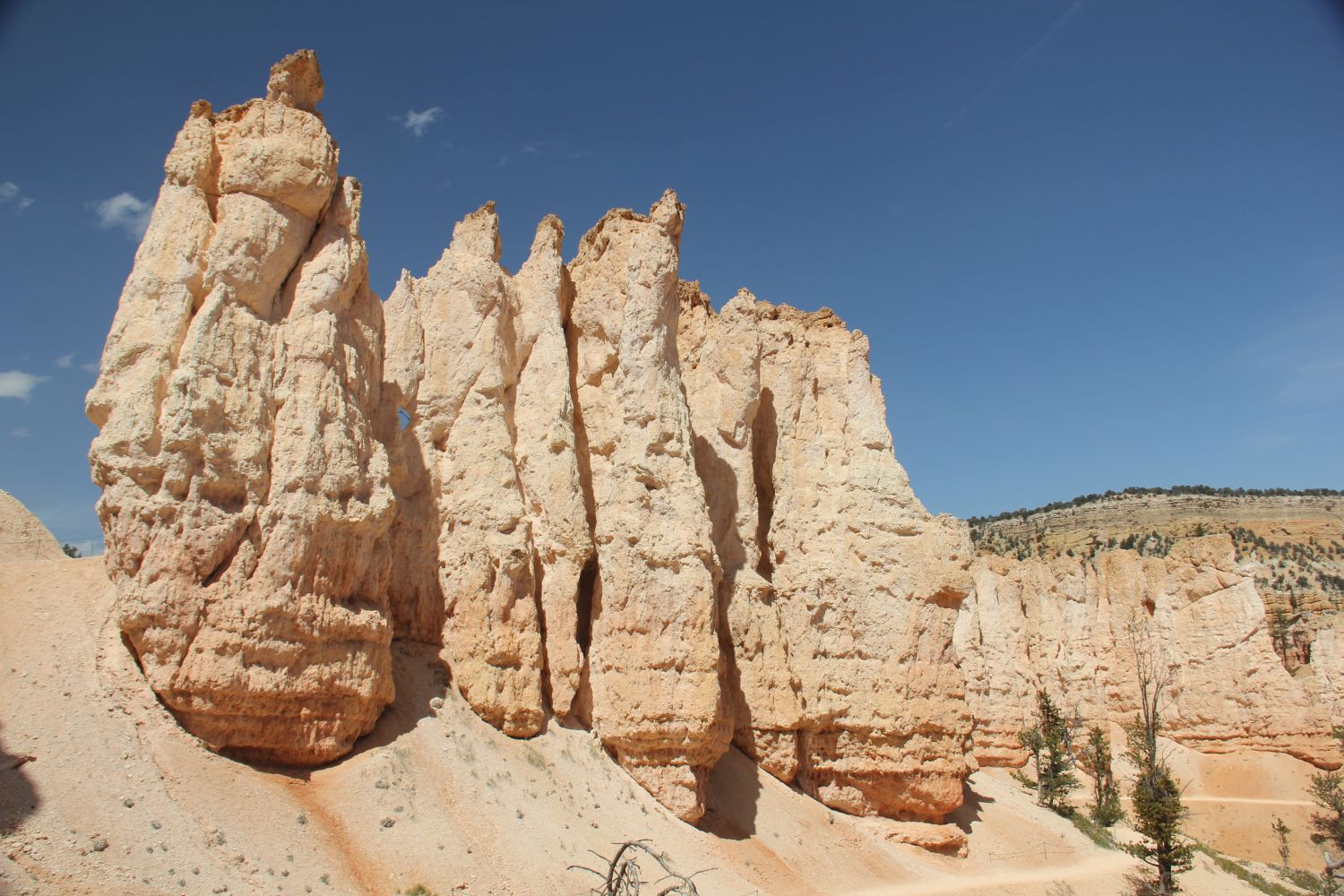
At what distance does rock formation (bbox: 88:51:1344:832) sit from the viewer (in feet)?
41.7

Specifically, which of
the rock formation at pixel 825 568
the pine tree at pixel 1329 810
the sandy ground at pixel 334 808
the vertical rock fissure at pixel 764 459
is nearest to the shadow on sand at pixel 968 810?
the rock formation at pixel 825 568

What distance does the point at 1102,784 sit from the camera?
29.0 m

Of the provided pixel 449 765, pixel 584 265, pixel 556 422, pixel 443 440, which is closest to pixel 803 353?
pixel 584 265

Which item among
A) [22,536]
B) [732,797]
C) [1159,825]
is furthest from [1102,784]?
[22,536]

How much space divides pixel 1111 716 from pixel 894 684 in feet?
60.9

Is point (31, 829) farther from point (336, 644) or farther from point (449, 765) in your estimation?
point (449, 765)

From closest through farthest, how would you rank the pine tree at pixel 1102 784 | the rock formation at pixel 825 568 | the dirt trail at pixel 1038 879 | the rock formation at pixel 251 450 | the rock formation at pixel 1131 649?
the rock formation at pixel 251 450 < the dirt trail at pixel 1038 879 < the rock formation at pixel 825 568 < the pine tree at pixel 1102 784 < the rock formation at pixel 1131 649

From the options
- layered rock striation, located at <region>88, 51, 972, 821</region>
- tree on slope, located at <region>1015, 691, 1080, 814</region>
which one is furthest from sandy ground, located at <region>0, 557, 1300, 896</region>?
tree on slope, located at <region>1015, 691, 1080, 814</region>

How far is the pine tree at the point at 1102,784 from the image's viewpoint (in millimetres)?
26344

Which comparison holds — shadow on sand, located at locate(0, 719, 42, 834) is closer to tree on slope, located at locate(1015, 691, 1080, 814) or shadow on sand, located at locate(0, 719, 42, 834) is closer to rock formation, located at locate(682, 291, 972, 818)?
rock formation, located at locate(682, 291, 972, 818)

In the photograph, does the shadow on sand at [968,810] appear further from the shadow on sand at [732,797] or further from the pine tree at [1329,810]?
the pine tree at [1329,810]

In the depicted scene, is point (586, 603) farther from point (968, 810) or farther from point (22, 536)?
point (968, 810)

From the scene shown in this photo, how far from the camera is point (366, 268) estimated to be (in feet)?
53.8

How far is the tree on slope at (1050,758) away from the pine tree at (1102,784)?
67cm
